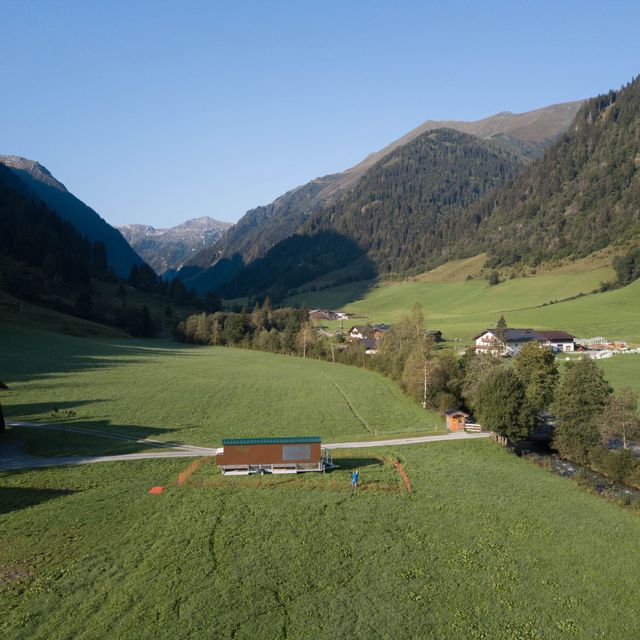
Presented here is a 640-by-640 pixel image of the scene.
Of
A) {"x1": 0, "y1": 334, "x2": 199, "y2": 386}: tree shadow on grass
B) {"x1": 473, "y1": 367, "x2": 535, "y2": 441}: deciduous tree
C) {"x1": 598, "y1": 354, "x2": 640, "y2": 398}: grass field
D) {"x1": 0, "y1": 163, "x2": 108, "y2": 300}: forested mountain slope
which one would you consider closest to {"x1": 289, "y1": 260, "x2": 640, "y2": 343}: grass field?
{"x1": 598, "y1": 354, "x2": 640, "y2": 398}: grass field

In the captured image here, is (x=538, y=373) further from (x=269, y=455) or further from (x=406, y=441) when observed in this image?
(x=269, y=455)

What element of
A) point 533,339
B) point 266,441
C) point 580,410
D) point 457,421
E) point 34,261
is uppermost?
point 34,261

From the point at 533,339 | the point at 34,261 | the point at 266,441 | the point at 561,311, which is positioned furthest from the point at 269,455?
the point at 34,261

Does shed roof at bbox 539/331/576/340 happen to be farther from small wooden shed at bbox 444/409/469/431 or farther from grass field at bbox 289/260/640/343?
A: small wooden shed at bbox 444/409/469/431

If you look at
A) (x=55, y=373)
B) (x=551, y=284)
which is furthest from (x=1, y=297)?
(x=551, y=284)

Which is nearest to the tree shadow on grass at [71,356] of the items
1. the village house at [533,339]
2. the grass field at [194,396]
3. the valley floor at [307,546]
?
the grass field at [194,396]

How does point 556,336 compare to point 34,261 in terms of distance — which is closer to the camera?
point 556,336

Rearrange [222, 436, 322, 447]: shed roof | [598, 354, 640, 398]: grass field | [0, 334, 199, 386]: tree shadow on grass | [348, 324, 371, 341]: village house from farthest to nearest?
[348, 324, 371, 341]: village house, [0, 334, 199, 386]: tree shadow on grass, [598, 354, 640, 398]: grass field, [222, 436, 322, 447]: shed roof

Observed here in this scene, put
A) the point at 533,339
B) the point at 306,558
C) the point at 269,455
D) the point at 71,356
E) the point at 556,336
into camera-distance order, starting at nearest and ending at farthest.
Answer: the point at 306,558 → the point at 269,455 → the point at 71,356 → the point at 533,339 → the point at 556,336
